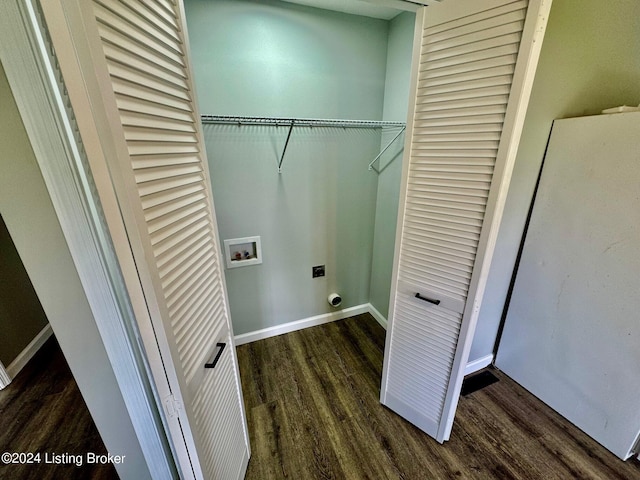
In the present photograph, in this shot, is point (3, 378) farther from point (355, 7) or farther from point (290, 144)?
point (355, 7)

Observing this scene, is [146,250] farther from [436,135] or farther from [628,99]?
[628,99]

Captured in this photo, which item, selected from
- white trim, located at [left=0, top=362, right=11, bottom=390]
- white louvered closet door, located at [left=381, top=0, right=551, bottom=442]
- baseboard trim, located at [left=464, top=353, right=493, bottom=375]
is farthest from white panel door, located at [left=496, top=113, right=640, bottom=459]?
white trim, located at [left=0, top=362, right=11, bottom=390]

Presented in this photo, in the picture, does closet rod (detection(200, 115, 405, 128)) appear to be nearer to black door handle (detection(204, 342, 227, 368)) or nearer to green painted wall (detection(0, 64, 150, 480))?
green painted wall (detection(0, 64, 150, 480))

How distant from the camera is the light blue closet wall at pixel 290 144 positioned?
154cm

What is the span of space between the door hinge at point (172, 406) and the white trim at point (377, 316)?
75.2 inches

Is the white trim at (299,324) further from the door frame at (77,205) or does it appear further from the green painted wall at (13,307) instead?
the green painted wall at (13,307)

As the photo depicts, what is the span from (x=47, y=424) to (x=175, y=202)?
1909 millimetres

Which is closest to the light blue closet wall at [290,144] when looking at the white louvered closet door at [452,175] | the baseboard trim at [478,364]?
the white louvered closet door at [452,175]

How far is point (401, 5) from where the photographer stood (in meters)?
1.02

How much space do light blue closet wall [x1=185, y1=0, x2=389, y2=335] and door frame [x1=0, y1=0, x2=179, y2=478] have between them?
1145 millimetres

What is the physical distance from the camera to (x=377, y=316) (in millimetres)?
2457

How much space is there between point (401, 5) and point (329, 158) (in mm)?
1010

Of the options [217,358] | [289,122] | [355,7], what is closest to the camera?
[217,358]

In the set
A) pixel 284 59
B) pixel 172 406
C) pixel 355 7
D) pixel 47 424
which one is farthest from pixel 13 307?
pixel 355 7
